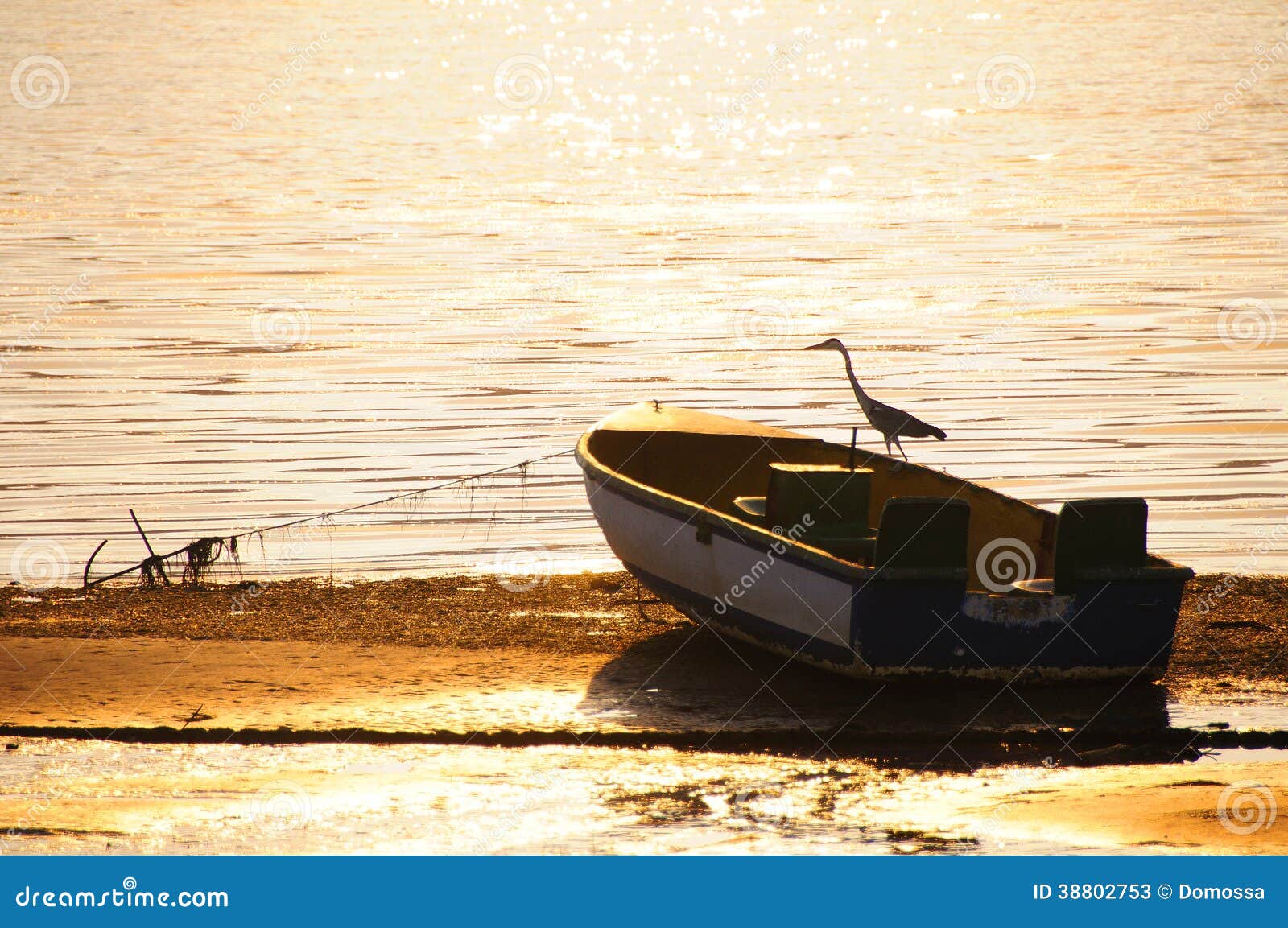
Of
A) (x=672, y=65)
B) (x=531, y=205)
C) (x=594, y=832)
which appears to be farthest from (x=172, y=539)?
(x=672, y=65)

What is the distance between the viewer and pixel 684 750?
373 inches

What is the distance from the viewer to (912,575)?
972 cm

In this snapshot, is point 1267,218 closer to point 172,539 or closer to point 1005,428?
point 1005,428

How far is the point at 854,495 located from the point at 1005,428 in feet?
27.5

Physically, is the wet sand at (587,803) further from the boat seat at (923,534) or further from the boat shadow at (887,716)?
the boat seat at (923,534)

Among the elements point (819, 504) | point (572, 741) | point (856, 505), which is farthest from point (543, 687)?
point (856, 505)

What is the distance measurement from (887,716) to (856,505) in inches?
73.5

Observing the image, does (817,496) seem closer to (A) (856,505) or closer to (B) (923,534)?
(A) (856,505)

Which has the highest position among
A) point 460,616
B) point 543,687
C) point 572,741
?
point 460,616

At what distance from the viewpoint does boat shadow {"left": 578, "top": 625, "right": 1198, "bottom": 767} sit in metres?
9.44

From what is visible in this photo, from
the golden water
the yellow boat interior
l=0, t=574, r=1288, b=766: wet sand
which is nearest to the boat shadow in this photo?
l=0, t=574, r=1288, b=766: wet sand

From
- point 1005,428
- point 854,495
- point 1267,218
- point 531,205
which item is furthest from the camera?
point 531,205

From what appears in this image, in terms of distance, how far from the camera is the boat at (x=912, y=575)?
9805 millimetres

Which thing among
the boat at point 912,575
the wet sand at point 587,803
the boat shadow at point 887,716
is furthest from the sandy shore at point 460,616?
the wet sand at point 587,803
